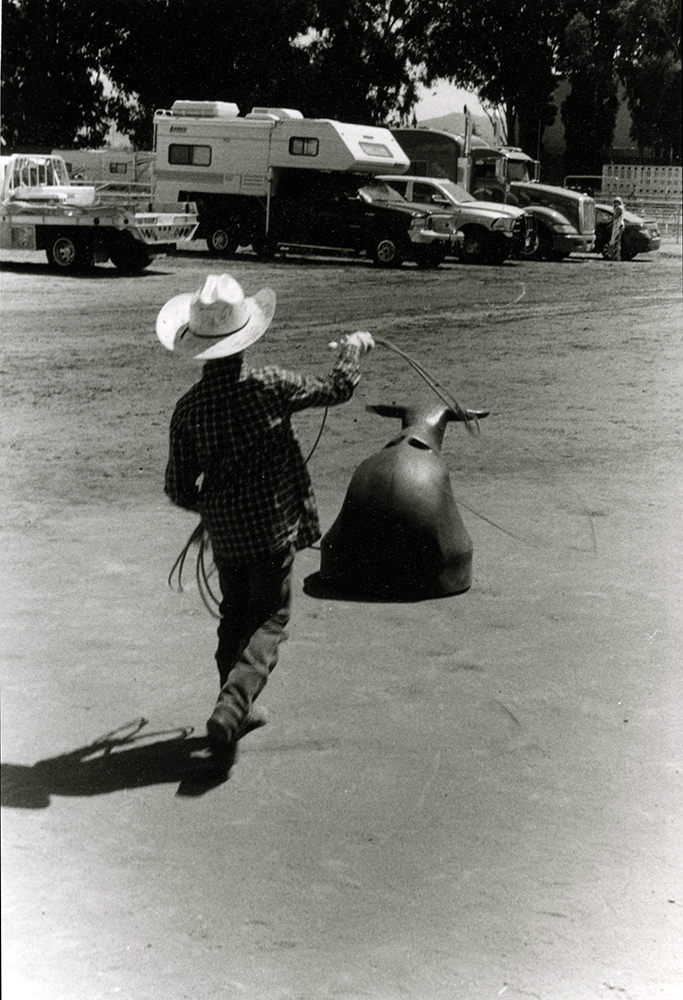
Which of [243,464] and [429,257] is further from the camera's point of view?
[429,257]

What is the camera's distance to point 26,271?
18766 mm

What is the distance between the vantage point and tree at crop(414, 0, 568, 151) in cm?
1010

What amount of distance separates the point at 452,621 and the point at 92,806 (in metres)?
2.33

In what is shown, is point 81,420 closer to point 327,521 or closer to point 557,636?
point 327,521

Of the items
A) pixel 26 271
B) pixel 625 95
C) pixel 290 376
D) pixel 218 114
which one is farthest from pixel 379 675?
pixel 218 114

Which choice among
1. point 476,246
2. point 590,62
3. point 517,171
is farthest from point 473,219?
point 590,62

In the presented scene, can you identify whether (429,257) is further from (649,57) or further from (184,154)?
(649,57)

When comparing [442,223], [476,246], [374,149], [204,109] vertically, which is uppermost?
[204,109]

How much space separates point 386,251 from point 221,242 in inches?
119

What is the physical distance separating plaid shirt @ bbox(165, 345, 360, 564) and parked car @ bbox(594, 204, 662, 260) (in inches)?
983

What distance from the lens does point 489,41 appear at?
10.3 m

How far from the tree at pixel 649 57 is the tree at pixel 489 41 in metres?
0.64

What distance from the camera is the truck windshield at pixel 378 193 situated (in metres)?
22.7

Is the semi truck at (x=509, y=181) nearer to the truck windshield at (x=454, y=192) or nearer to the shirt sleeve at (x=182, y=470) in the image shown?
the truck windshield at (x=454, y=192)
